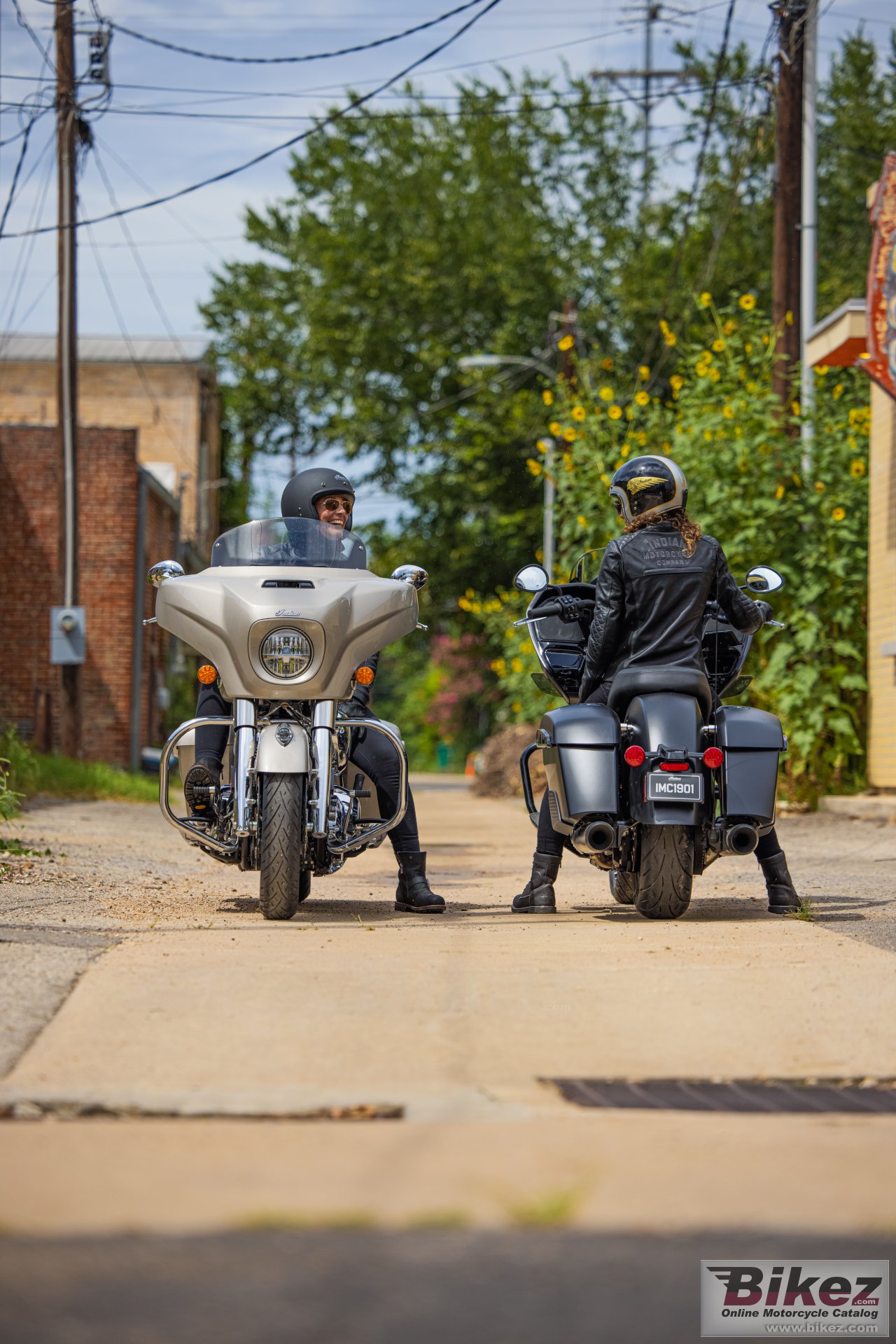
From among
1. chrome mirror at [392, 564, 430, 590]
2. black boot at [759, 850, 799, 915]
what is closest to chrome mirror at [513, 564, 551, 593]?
chrome mirror at [392, 564, 430, 590]

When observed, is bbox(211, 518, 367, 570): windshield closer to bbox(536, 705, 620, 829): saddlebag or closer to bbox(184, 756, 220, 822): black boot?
bbox(184, 756, 220, 822): black boot

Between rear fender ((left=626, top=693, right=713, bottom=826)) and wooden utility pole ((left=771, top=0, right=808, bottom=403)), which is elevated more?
wooden utility pole ((left=771, top=0, right=808, bottom=403))

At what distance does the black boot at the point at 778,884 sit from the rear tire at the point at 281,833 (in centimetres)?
195

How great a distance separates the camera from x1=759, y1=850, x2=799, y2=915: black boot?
732 cm

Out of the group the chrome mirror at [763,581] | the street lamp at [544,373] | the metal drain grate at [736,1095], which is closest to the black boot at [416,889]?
the chrome mirror at [763,581]

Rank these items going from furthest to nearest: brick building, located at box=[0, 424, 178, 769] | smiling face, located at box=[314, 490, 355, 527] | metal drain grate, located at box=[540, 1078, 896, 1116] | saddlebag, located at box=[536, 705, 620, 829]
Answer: brick building, located at box=[0, 424, 178, 769]
smiling face, located at box=[314, 490, 355, 527]
saddlebag, located at box=[536, 705, 620, 829]
metal drain grate, located at box=[540, 1078, 896, 1116]

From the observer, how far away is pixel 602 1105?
3.78 meters

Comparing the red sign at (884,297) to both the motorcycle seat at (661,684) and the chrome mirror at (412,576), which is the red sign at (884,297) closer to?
the chrome mirror at (412,576)

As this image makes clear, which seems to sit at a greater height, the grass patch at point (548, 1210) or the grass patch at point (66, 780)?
the grass patch at point (548, 1210)

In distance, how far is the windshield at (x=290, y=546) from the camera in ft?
24.0

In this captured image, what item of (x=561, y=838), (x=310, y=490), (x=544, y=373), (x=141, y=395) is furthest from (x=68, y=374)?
(x=141, y=395)

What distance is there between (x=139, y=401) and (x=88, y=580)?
61.8 feet

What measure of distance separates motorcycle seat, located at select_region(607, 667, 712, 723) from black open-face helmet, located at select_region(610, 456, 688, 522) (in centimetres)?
69

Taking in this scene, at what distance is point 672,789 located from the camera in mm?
6648
